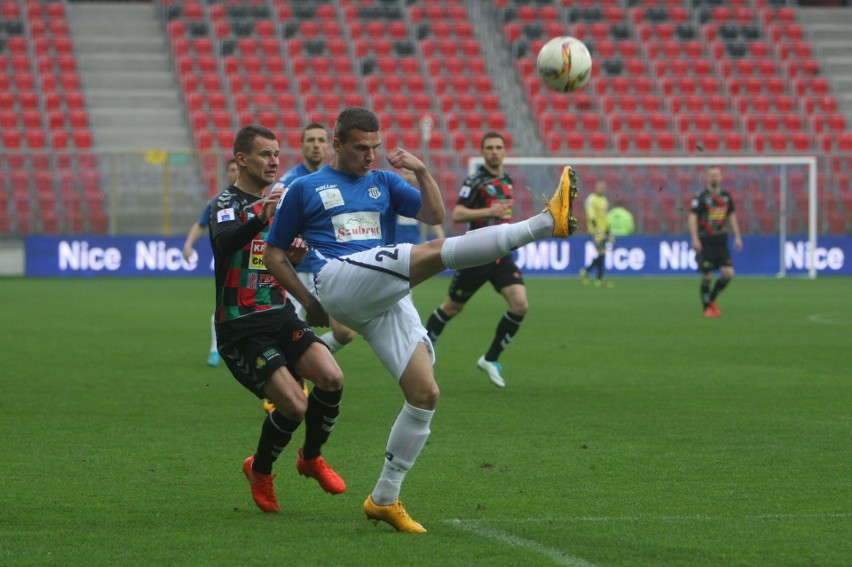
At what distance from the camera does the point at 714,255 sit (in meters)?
20.7

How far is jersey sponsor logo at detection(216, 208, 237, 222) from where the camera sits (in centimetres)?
689

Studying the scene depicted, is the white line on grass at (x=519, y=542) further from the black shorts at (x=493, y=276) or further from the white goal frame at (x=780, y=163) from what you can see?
the white goal frame at (x=780, y=163)

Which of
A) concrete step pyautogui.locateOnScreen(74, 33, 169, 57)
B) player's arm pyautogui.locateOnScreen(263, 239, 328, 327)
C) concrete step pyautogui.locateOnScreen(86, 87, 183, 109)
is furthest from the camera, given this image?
concrete step pyautogui.locateOnScreen(74, 33, 169, 57)

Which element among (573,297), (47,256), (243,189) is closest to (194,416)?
(243,189)

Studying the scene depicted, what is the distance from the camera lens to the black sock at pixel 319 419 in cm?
709

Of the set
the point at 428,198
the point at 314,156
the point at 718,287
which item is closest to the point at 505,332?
the point at 314,156

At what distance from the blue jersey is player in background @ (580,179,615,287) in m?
22.8

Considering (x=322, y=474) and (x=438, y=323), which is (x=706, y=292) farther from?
(x=322, y=474)

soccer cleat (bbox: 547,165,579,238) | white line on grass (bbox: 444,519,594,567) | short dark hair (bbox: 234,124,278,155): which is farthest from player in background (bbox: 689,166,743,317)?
soccer cleat (bbox: 547,165,579,238)

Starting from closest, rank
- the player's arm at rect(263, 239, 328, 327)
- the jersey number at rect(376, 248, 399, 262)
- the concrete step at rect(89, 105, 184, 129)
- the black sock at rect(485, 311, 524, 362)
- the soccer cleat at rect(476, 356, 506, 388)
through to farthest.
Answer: the jersey number at rect(376, 248, 399, 262) → the player's arm at rect(263, 239, 328, 327) → the soccer cleat at rect(476, 356, 506, 388) → the black sock at rect(485, 311, 524, 362) → the concrete step at rect(89, 105, 184, 129)

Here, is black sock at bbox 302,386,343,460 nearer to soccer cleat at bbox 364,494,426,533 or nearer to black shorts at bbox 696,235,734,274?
soccer cleat at bbox 364,494,426,533

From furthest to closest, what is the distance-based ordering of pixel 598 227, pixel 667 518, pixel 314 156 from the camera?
pixel 598 227, pixel 314 156, pixel 667 518

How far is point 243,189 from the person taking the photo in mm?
7227

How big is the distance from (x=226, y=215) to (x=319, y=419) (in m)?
1.18
